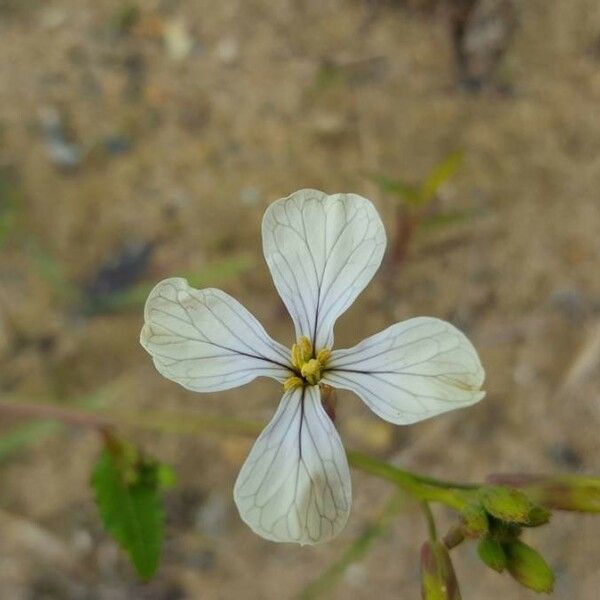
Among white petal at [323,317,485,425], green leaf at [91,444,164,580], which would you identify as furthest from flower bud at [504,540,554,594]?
green leaf at [91,444,164,580]

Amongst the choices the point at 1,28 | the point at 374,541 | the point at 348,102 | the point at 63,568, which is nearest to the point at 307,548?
the point at 374,541

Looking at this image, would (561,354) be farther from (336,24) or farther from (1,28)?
(1,28)

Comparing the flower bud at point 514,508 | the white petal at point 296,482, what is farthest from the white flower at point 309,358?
the flower bud at point 514,508

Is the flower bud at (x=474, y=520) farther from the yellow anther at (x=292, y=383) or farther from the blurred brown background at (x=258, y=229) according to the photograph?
the blurred brown background at (x=258, y=229)

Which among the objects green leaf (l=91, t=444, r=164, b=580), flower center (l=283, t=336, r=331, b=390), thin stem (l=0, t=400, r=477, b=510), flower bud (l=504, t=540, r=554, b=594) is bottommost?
green leaf (l=91, t=444, r=164, b=580)

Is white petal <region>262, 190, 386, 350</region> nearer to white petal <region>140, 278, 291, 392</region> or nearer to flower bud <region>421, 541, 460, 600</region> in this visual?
white petal <region>140, 278, 291, 392</region>

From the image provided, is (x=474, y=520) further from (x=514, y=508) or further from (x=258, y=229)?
(x=258, y=229)
